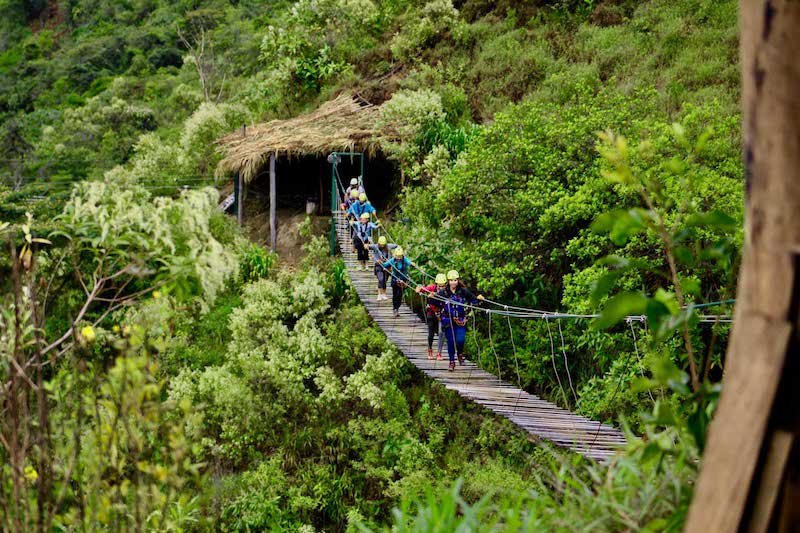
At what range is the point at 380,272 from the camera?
7902 millimetres

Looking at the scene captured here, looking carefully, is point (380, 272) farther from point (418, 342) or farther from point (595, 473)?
point (595, 473)

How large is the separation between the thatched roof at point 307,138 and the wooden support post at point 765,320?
9461 millimetres

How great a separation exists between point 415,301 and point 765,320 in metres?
7.51

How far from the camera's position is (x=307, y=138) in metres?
10.9

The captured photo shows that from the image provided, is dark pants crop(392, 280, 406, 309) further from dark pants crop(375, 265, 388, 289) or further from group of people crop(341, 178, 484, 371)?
dark pants crop(375, 265, 388, 289)

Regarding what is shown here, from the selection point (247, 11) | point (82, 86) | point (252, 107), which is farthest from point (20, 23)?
point (252, 107)

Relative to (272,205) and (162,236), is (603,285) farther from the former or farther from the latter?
(272,205)

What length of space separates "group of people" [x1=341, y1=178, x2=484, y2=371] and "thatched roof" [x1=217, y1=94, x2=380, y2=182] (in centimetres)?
84

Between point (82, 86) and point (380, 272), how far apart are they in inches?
863

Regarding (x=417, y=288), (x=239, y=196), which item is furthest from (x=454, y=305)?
(x=239, y=196)

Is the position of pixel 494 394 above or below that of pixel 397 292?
below

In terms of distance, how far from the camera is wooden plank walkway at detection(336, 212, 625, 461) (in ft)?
15.4

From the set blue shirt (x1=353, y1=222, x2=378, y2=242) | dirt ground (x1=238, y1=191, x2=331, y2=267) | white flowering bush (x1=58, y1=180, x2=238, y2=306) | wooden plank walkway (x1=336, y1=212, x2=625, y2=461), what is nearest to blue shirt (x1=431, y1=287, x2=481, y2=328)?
wooden plank walkway (x1=336, y1=212, x2=625, y2=461)

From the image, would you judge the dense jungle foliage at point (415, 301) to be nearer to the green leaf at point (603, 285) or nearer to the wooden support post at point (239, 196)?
the green leaf at point (603, 285)
